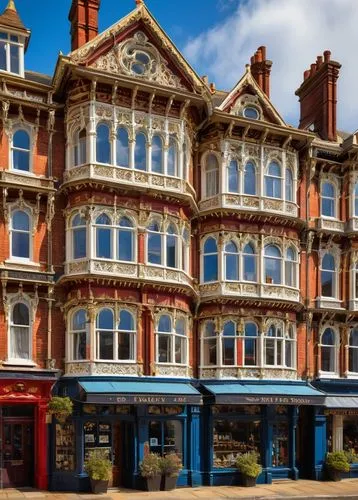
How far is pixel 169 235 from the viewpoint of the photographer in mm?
30047

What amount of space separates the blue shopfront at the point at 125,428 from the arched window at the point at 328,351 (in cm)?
750

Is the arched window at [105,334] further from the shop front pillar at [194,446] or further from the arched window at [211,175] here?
the arched window at [211,175]

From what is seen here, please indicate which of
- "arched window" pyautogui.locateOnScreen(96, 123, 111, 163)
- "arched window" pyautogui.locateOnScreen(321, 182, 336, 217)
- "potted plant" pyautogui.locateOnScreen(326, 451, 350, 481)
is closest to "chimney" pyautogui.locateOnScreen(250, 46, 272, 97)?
"arched window" pyautogui.locateOnScreen(321, 182, 336, 217)

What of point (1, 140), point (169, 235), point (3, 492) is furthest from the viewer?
point (169, 235)

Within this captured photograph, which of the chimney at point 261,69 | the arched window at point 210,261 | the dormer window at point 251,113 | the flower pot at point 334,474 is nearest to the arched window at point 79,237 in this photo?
the arched window at point 210,261

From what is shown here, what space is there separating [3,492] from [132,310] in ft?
27.0

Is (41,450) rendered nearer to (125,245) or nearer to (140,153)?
(125,245)

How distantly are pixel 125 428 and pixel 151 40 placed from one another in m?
16.0

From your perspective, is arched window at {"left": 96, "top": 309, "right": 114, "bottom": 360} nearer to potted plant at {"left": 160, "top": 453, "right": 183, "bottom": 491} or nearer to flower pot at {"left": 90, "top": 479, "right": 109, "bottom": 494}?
potted plant at {"left": 160, "top": 453, "right": 183, "bottom": 491}

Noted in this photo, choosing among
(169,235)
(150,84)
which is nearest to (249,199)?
(169,235)

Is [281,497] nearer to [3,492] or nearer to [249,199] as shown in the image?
[3,492]

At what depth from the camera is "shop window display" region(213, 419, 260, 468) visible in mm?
30125

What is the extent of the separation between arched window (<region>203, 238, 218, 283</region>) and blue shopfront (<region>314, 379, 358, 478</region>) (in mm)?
7122

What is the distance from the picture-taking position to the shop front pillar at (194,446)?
2917 centimetres
